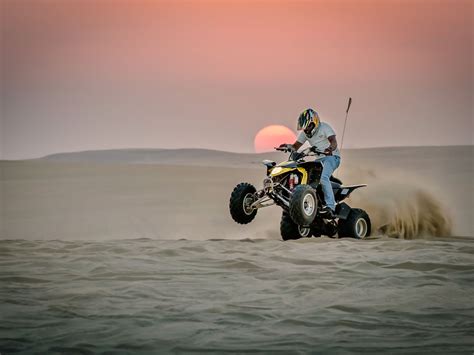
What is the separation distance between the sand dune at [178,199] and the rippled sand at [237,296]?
7.65 feet

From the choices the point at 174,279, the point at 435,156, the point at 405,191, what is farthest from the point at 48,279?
the point at 435,156

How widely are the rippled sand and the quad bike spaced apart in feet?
1.78

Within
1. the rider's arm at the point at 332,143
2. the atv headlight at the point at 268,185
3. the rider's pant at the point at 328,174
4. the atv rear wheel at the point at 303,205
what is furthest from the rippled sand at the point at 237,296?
the rider's arm at the point at 332,143

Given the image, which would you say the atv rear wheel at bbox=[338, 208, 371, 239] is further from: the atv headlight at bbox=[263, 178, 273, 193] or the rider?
the atv headlight at bbox=[263, 178, 273, 193]

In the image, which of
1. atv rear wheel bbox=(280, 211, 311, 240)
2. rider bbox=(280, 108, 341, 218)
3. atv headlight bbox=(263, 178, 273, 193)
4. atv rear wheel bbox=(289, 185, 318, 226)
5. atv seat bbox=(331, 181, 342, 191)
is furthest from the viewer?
atv seat bbox=(331, 181, 342, 191)

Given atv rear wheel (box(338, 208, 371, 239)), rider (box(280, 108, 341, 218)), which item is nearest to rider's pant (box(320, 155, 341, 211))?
rider (box(280, 108, 341, 218))

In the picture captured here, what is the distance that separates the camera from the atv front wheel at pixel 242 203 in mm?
14375

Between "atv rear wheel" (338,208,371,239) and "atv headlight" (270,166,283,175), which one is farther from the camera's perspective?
"atv rear wheel" (338,208,371,239)

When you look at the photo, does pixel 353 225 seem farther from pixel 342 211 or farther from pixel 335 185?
pixel 335 185

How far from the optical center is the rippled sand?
25.2 ft

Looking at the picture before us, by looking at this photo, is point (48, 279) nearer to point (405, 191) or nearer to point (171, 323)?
point (171, 323)

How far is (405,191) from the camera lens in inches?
706

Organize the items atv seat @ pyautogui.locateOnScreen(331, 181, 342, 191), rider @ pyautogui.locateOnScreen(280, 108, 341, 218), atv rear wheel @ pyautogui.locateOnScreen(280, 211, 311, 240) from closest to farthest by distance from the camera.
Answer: rider @ pyautogui.locateOnScreen(280, 108, 341, 218), atv rear wheel @ pyautogui.locateOnScreen(280, 211, 311, 240), atv seat @ pyautogui.locateOnScreen(331, 181, 342, 191)

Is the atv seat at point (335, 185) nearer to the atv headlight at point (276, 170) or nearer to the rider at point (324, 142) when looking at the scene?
the rider at point (324, 142)
